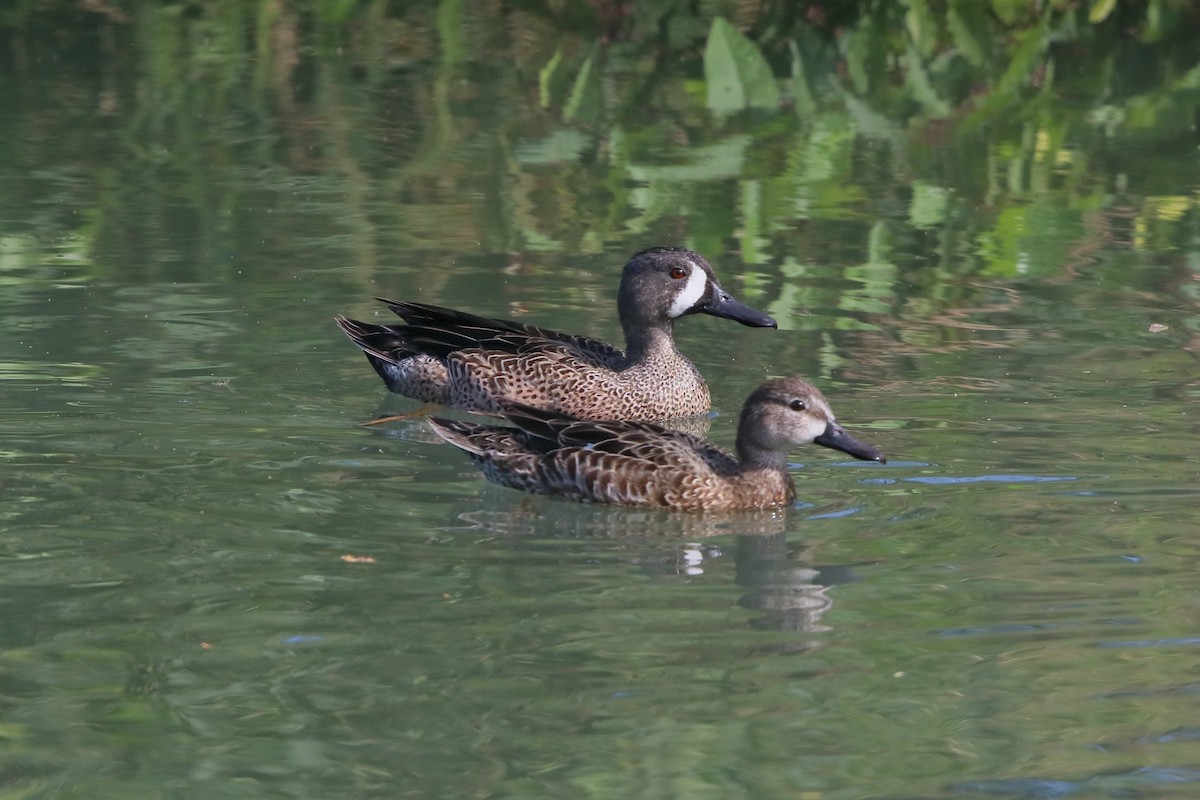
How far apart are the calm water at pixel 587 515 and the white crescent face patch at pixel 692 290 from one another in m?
0.55

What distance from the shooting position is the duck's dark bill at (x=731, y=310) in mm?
10883

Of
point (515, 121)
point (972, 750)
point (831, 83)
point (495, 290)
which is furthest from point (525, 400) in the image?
point (831, 83)

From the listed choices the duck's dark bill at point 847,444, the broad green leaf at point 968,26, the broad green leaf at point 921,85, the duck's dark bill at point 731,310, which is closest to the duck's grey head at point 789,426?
the duck's dark bill at point 847,444

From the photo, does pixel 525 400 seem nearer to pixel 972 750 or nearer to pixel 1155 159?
pixel 972 750

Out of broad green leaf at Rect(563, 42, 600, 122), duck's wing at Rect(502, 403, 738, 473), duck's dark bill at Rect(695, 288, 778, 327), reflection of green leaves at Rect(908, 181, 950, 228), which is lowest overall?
duck's wing at Rect(502, 403, 738, 473)

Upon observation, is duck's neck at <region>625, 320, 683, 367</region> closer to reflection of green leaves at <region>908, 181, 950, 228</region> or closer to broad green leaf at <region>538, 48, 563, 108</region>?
reflection of green leaves at <region>908, 181, 950, 228</region>

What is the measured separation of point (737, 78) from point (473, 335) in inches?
322

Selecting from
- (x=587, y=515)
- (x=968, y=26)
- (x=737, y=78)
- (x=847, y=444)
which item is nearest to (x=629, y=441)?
(x=587, y=515)

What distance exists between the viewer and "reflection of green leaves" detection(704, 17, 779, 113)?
1786 cm

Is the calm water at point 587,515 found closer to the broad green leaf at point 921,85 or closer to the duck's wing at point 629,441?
the duck's wing at point 629,441

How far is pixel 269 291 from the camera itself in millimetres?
12117

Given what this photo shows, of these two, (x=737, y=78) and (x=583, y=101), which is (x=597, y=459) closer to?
(x=583, y=101)

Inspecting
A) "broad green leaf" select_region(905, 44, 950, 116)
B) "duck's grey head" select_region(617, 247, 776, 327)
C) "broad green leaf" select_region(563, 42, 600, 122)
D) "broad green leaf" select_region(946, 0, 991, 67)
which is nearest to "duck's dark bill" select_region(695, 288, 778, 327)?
"duck's grey head" select_region(617, 247, 776, 327)

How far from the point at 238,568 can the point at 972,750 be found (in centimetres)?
285
